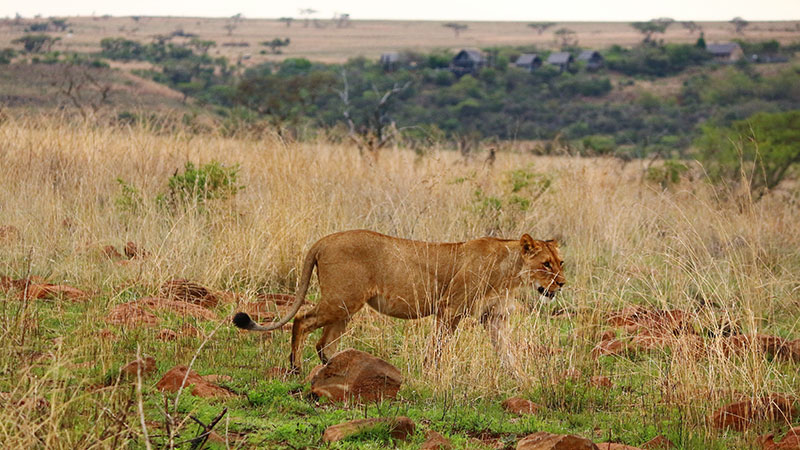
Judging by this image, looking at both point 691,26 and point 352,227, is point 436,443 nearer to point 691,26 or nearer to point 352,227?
point 352,227

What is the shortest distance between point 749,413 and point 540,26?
121m

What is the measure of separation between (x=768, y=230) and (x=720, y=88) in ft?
137

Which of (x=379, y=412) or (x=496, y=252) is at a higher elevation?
(x=496, y=252)

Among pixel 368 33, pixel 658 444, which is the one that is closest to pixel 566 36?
pixel 368 33

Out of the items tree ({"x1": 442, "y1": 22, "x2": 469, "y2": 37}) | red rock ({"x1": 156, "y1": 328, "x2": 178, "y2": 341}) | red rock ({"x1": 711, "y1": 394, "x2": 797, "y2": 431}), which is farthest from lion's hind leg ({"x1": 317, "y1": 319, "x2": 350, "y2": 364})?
tree ({"x1": 442, "y1": 22, "x2": 469, "y2": 37})

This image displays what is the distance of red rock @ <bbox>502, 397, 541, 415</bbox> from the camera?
5164 millimetres

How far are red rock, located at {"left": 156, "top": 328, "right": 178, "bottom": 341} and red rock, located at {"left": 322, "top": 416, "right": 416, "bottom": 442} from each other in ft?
6.64

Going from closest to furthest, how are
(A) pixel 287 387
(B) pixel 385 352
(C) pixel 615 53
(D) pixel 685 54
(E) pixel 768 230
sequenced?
(A) pixel 287 387, (B) pixel 385 352, (E) pixel 768 230, (D) pixel 685 54, (C) pixel 615 53

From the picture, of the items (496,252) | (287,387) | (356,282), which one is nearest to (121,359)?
(287,387)

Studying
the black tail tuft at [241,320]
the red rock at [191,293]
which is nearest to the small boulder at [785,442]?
the black tail tuft at [241,320]

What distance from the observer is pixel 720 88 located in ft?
167

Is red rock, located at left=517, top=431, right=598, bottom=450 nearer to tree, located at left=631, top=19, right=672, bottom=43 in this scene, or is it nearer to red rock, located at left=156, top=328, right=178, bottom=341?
red rock, located at left=156, top=328, right=178, bottom=341

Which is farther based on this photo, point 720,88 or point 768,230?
point 720,88

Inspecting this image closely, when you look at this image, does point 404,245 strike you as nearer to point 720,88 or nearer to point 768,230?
point 768,230
